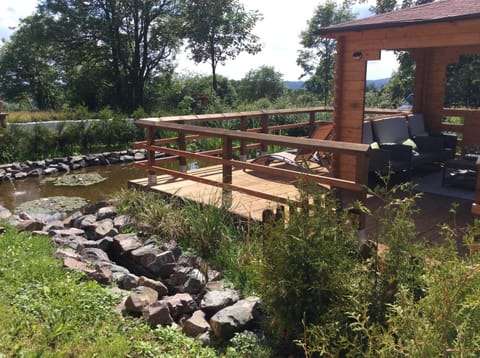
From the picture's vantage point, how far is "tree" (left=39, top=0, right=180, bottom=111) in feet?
67.1

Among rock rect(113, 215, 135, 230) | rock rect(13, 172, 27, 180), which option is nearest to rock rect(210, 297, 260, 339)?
rock rect(113, 215, 135, 230)

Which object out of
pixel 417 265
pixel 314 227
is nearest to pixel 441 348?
pixel 417 265

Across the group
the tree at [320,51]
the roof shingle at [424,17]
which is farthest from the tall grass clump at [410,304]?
the tree at [320,51]

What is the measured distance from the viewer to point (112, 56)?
72.8 ft

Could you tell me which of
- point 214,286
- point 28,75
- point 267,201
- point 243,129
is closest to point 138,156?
point 243,129

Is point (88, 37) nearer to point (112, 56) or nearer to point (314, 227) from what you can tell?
point (112, 56)

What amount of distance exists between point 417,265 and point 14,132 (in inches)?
413

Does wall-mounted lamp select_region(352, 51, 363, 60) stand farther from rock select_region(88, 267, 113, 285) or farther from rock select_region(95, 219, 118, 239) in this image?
rock select_region(88, 267, 113, 285)

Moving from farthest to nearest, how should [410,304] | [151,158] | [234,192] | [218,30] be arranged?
[218,30] → [151,158] → [234,192] → [410,304]

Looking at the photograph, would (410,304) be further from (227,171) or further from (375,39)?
(375,39)

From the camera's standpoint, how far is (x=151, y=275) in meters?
4.38

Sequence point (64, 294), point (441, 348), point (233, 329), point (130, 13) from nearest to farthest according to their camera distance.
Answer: point (441, 348)
point (233, 329)
point (64, 294)
point (130, 13)

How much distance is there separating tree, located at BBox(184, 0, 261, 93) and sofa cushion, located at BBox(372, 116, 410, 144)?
1502 centimetres

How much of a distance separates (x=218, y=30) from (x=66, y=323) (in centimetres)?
2077
